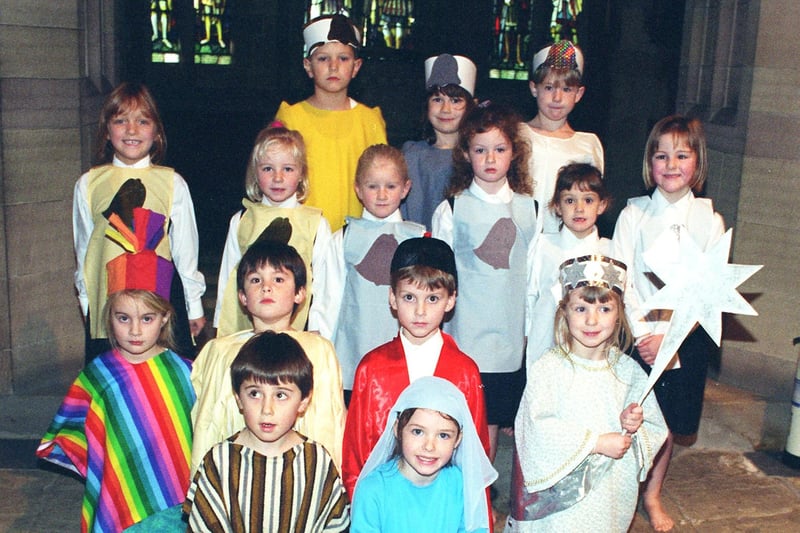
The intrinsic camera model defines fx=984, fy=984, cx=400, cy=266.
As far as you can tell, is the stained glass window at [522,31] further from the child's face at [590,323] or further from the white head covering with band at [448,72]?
the child's face at [590,323]

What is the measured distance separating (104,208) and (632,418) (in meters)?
2.55

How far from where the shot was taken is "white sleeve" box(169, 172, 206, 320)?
4.69 meters

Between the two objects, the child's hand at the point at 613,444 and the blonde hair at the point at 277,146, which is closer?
the child's hand at the point at 613,444

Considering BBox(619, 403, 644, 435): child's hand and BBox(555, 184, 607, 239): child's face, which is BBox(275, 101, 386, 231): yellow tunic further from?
BBox(619, 403, 644, 435): child's hand

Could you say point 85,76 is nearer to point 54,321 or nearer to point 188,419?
point 54,321

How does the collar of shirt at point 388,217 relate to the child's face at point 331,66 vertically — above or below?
below

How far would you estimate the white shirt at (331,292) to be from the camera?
4398mm

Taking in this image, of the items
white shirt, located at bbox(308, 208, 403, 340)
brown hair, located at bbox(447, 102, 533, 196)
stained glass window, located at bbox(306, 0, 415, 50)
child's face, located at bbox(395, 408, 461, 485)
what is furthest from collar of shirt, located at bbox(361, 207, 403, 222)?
stained glass window, located at bbox(306, 0, 415, 50)

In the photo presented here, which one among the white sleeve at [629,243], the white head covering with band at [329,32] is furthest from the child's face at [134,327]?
the white sleeve at [629,243]

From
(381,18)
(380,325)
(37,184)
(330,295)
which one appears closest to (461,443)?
(380,325)

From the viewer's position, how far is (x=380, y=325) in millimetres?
4375

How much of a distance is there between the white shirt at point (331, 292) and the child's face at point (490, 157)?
43 centimetres

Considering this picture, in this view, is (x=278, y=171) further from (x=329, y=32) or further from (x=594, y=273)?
(x=594, y=273)

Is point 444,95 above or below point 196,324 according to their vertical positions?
above
